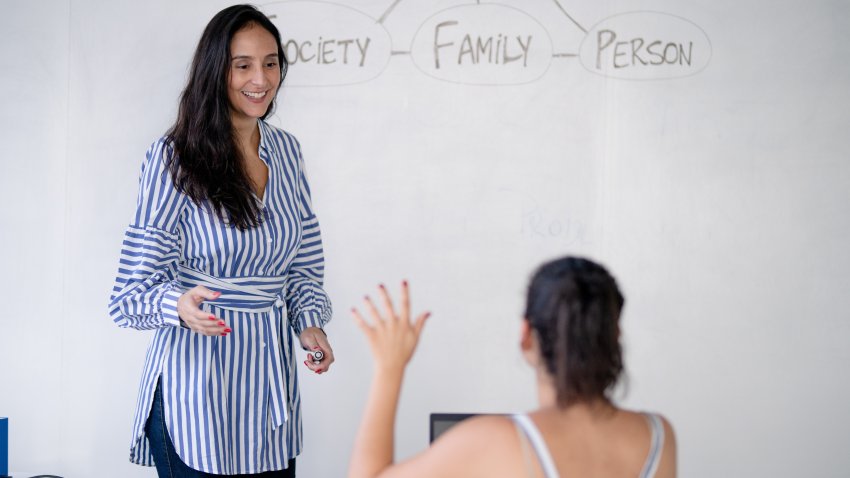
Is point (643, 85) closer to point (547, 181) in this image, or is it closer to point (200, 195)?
A: point (547, 181)

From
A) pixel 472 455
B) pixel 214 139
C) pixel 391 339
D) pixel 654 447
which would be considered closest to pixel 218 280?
pixel 214 139

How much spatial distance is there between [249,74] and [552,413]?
1.01 metres

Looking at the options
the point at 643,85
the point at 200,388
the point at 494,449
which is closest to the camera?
the point at 494,449

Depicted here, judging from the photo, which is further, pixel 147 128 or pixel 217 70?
pixel 147 128

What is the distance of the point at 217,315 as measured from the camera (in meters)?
1.75

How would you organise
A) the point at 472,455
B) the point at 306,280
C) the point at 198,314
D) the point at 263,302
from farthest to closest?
the point at 306,280
the point at 263,302
the point at 198,314
the point at 472,455

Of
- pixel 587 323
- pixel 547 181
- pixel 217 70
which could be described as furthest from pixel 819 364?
pixel 217 70

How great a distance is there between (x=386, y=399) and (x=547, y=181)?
163cm

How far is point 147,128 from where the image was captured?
282 centimetres

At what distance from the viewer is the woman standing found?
1698mm

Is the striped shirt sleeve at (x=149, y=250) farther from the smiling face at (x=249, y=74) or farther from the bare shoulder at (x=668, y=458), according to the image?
the bare shoulder at (x=668, y=458)

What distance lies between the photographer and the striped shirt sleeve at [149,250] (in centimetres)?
169

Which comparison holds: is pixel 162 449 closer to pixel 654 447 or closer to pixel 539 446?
pixel 539 446

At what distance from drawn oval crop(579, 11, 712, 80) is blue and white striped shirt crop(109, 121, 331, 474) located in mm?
1287
